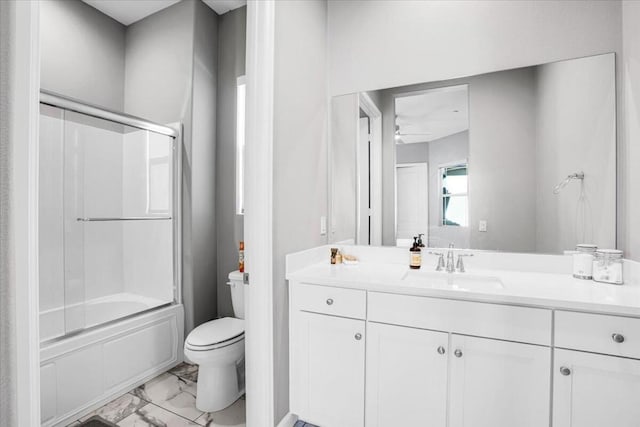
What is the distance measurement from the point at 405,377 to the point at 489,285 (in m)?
0.62

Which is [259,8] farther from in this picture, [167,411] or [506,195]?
[167,411]

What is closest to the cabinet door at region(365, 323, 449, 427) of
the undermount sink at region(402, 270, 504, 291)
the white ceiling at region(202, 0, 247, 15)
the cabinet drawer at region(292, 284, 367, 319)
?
the cabinet drawer at region(292, 284, 367, 319)

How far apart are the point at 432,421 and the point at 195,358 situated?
4.27 ft

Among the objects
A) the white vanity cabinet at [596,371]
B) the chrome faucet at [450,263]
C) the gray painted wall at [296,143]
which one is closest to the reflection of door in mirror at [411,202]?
the chrome faucet at [450,263]

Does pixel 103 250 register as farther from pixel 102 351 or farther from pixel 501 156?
pixel 501 156

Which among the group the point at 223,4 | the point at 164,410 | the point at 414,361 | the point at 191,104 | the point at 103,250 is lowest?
the point at 164,410

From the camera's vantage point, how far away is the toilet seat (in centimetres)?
182

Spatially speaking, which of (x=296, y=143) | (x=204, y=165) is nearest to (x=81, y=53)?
(x=204, y=165)

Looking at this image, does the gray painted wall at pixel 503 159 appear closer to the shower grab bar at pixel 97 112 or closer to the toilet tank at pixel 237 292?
the toilet tank at pixel 237 292

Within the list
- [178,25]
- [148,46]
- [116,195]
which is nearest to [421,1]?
[178,25]

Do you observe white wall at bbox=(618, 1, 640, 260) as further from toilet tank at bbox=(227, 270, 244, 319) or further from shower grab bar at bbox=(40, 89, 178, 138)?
shower grab bar at bbox=(40, 89, 178, 138)

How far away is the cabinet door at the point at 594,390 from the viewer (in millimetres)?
1080

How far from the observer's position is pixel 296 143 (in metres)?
1.76

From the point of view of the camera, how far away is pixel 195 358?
181 cm
